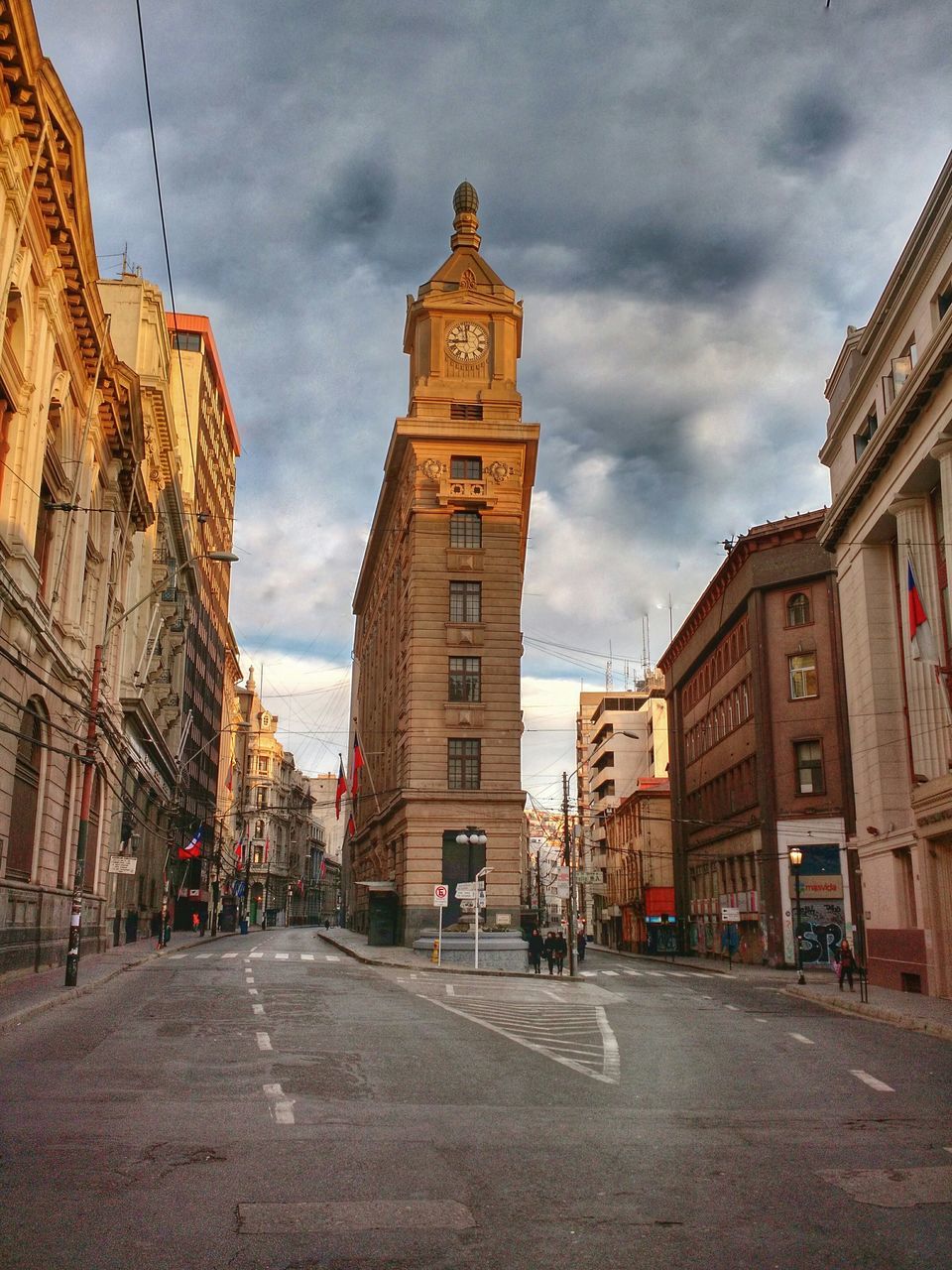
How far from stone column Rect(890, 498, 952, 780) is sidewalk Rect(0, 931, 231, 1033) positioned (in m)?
22.6

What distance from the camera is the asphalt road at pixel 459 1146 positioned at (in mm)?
6789

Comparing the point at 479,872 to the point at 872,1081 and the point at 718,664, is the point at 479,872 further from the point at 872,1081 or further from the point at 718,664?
the point at 872,1081

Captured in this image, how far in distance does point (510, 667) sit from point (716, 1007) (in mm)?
29869

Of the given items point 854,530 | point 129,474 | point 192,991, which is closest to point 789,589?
point 854,530

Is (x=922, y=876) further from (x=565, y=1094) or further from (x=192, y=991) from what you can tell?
(x=565, y=1094)

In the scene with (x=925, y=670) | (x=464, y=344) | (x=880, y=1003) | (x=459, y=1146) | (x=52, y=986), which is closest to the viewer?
(x=459, y=1146)

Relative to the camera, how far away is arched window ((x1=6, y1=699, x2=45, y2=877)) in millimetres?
28297

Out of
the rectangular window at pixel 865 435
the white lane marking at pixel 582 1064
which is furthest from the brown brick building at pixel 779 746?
the white lane marking at pixel 582 1064

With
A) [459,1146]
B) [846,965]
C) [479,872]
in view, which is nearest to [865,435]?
[846,965]

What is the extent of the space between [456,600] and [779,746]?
16.7 meters

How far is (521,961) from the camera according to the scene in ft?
151

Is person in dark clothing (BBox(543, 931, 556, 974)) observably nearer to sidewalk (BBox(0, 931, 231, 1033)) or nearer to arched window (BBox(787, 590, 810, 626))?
sidewalk (BBox(0, 931, 231, 1033))

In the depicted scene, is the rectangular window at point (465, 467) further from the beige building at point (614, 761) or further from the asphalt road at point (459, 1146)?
the beige building at point (614, 761)

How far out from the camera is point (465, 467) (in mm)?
59688
